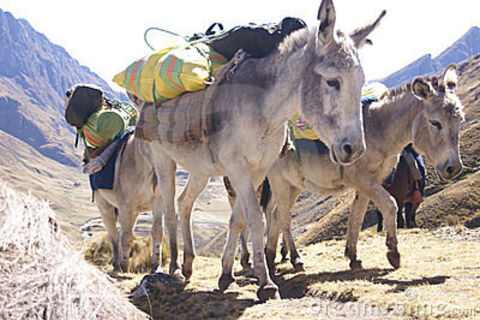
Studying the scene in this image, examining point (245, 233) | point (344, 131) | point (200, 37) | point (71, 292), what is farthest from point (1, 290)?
point (245, 233)

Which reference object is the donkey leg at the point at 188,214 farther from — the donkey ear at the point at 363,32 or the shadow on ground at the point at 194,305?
the donkey ear at the point at 363,32

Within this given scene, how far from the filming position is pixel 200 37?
24.5 ft

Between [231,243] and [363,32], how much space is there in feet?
10.6

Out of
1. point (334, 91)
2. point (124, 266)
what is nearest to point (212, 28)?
point (334, 91)

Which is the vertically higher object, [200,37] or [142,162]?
[200,37]

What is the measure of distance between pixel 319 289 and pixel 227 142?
232 cm

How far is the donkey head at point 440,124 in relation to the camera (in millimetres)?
6910

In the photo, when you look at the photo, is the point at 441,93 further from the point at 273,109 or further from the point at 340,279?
the point at 340,279

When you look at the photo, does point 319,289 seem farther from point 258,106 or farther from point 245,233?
point 245,233

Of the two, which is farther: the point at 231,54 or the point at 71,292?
the point at 231,54

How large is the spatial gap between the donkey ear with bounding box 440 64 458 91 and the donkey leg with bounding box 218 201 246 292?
389 cm

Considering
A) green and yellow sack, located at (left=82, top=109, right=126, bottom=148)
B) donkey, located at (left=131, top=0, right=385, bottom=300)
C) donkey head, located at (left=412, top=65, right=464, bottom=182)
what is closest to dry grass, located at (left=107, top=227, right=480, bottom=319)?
donkey, located at (left=131, top=0, right=385, bottom=300)

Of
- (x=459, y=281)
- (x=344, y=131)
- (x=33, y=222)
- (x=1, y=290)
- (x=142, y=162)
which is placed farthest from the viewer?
(x=142, y=162)

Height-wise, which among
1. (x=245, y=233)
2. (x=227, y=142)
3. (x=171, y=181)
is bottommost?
(x=245, y=233)
